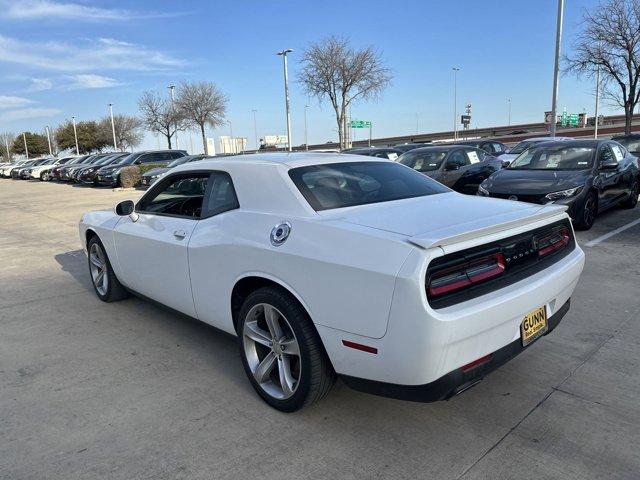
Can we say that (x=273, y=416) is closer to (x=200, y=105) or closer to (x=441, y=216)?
(x=441, y=216)

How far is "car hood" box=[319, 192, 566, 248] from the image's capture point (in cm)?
245

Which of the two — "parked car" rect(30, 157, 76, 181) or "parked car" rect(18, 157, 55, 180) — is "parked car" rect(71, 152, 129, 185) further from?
"parked car" rect(18, 157, 55, 180)

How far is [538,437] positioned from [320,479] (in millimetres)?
1203

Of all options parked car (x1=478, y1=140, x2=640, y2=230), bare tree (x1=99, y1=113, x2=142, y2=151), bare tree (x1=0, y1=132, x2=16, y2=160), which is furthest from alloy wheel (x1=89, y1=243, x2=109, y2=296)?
bare tree (x1=0, y1=132, x2=16, y2=160)

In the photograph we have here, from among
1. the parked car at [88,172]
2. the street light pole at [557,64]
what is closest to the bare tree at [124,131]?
the parked car at [88,172]

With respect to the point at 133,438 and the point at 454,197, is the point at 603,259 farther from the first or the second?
the point at 133,438

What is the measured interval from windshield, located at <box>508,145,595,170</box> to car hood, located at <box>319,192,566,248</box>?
20.5 ft

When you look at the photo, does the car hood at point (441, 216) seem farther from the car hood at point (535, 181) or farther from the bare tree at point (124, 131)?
the bare tree at point (124, 131)

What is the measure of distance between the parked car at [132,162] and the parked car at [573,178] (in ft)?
58.7

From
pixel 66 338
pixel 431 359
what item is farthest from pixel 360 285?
pixel 66 338

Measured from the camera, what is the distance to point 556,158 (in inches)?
358

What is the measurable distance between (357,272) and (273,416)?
119 centimetres

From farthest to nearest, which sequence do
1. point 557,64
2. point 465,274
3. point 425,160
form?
point 557,64
point 425,160
point 465,274

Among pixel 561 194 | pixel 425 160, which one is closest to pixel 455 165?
pixel 425 160
